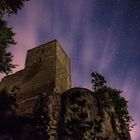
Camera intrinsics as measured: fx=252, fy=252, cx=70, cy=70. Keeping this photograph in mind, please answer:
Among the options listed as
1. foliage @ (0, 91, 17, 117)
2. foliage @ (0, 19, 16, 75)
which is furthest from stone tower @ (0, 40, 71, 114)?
foliage @ (0, 19, 16, 75)

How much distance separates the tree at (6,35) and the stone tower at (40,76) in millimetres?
9285

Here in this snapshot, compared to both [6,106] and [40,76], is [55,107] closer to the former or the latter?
[6,106]

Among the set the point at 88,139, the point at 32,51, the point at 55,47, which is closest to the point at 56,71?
the point at 55,47

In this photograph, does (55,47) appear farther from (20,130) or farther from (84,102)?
(20,130)

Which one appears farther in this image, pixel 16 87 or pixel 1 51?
pixel 16 87

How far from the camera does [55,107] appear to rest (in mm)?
27828

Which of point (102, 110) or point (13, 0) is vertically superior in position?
point (13, 0)

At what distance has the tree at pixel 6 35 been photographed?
2155cm

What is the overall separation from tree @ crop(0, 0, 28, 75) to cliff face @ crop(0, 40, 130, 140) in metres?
6.41

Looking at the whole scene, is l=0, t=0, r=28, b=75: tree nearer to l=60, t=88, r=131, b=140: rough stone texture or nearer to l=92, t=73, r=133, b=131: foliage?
l=60, t=88, r=131, b=140: rough stone texture

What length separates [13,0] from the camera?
21703 mm

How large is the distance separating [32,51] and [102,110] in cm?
1680

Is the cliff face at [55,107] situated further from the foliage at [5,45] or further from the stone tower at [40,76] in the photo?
the foliage at [5,45]

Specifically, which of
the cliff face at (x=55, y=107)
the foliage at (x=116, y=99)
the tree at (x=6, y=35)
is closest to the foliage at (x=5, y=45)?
the tree at (x=6, y=35)
